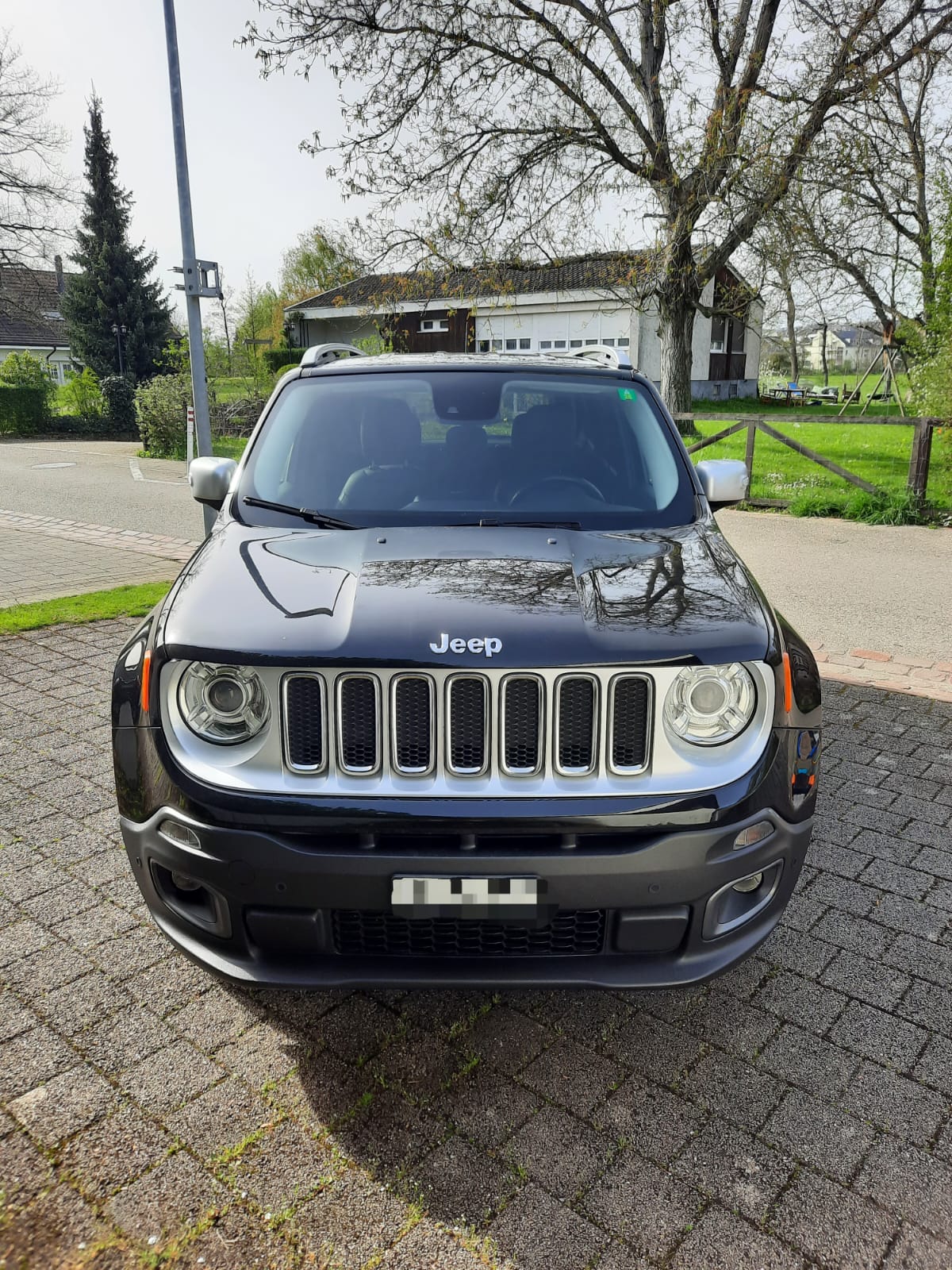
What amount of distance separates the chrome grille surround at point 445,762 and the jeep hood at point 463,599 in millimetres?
53

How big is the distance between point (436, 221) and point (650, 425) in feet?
43.5

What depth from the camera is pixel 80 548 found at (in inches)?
413

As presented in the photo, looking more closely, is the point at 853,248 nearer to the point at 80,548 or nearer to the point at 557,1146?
the point at 80,548

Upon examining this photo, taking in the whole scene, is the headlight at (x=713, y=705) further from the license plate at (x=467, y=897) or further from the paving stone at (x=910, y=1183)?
the paving stone at (x=910, y=1183)

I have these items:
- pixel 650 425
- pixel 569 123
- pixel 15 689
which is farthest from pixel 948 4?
pixel 15 689

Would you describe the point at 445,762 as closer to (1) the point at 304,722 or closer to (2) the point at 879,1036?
(1) the point at 304,722

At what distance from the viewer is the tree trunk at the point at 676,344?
1711 centimetres

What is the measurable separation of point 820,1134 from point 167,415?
2375 centimetres

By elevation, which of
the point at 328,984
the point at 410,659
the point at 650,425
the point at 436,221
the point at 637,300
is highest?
the point at 436,221

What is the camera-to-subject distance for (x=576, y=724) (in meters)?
2.30

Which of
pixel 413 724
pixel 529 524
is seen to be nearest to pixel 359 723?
pixel 413 724

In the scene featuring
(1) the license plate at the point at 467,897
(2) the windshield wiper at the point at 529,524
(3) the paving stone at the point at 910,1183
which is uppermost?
(2) the windshield wiper at the point at 529,524

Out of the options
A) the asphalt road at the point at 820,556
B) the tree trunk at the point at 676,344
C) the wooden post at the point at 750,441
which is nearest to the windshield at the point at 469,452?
the asphalt road at the point at 820,556

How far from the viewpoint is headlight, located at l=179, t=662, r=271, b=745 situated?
2.36 meters
